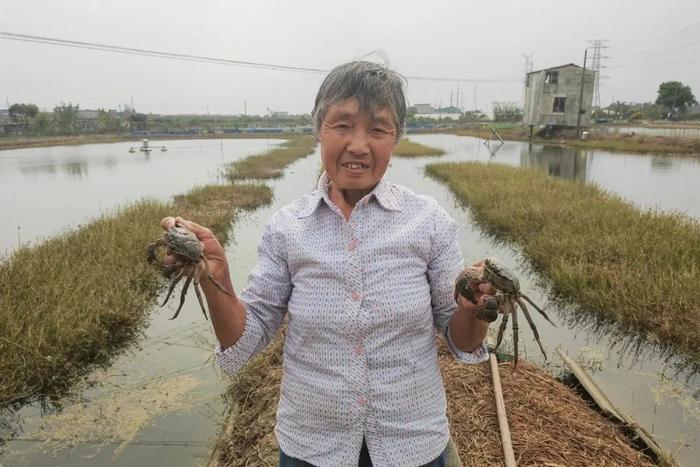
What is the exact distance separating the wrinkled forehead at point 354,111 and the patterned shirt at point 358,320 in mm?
208

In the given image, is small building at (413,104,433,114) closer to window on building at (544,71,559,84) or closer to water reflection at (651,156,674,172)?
window on building at (544,71,559,84)

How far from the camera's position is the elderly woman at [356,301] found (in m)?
1.45

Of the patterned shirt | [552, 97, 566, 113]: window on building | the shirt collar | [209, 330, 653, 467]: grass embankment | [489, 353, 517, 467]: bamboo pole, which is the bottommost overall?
[209, 330, 653, 467]: grass embankment

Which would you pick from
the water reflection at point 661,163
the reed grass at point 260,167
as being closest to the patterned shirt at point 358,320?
the reed grass at point 260,167

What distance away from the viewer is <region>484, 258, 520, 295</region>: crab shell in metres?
1.52

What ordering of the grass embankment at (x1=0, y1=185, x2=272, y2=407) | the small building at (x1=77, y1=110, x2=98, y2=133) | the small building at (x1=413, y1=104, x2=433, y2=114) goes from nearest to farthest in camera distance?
1. the grass embankment at (x1=0, y1=185, x2=272, y2=407)
2. the small building at (x1=77, y1=110, x2=98, y2=133)
3. the small building at (x1=413, y1=104, x2=433, y2=114)

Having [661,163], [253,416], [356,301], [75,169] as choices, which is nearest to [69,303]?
[253,416]

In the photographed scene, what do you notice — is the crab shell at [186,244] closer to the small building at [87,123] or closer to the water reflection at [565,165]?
the water reflection at [565,165]

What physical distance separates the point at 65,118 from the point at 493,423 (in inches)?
3171

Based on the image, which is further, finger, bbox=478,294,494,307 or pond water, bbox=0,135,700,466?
pond water, bbox=0,135,700,466

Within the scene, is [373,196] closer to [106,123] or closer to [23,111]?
[106,123]

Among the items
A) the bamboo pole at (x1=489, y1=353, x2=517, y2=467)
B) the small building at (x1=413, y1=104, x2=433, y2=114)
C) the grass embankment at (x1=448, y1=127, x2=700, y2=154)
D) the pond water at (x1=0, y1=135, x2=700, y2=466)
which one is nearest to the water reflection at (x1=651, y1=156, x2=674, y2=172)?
the grass embankment at (x1=448, y1=127, x2=700, y2=154)

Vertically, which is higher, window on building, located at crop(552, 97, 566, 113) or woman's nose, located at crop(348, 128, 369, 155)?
window on building, located at crop(552, 97, 566, 113)

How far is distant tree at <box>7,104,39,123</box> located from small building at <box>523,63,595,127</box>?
6591cm
